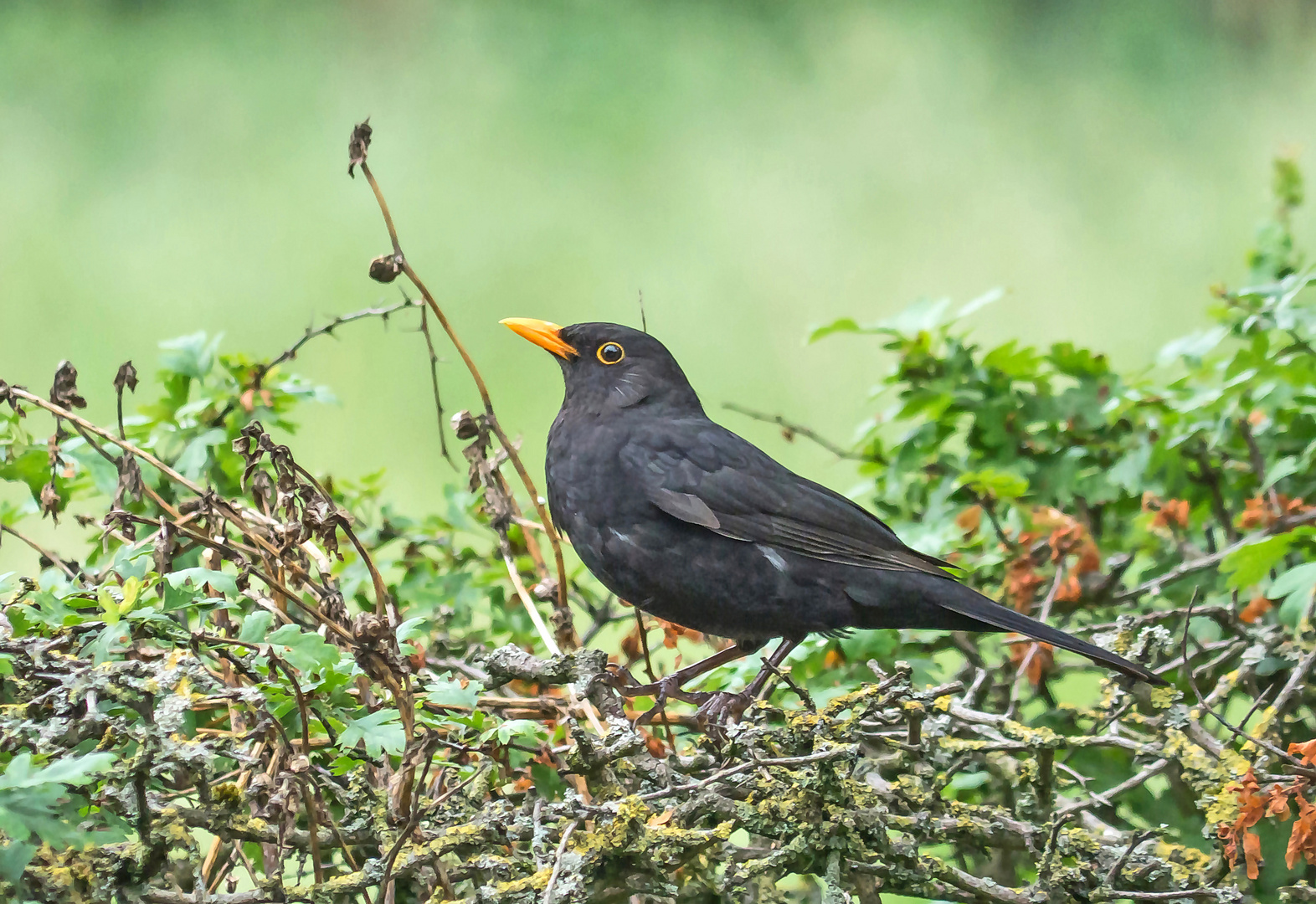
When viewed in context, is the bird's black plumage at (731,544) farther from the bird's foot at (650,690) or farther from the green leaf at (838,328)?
the green leaf at (838,328)

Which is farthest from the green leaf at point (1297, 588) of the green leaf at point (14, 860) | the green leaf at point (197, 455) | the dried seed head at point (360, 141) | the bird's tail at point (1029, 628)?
the green leaf at point (197, 455)

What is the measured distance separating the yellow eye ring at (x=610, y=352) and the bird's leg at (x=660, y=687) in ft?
1.62

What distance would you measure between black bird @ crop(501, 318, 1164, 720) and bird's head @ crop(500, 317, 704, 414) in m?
0.09

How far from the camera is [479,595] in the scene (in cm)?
178

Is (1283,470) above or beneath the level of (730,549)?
above

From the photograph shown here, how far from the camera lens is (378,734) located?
0.94 m

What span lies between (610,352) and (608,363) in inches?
0.7

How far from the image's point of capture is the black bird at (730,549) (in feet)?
4.88

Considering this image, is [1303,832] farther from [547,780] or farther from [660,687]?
[547,780]

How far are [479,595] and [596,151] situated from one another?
272 centimetres

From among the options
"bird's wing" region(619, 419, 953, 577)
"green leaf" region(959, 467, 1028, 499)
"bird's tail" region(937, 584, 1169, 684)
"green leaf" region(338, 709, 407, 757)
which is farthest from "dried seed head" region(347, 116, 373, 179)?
"green leaf" region(959, 467, 1028, 499)

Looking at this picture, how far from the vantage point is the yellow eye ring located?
1704 mm

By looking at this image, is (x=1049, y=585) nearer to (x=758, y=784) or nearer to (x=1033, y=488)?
(x=1033, y=488)

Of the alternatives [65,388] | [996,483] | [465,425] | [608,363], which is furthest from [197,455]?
[996,483]
